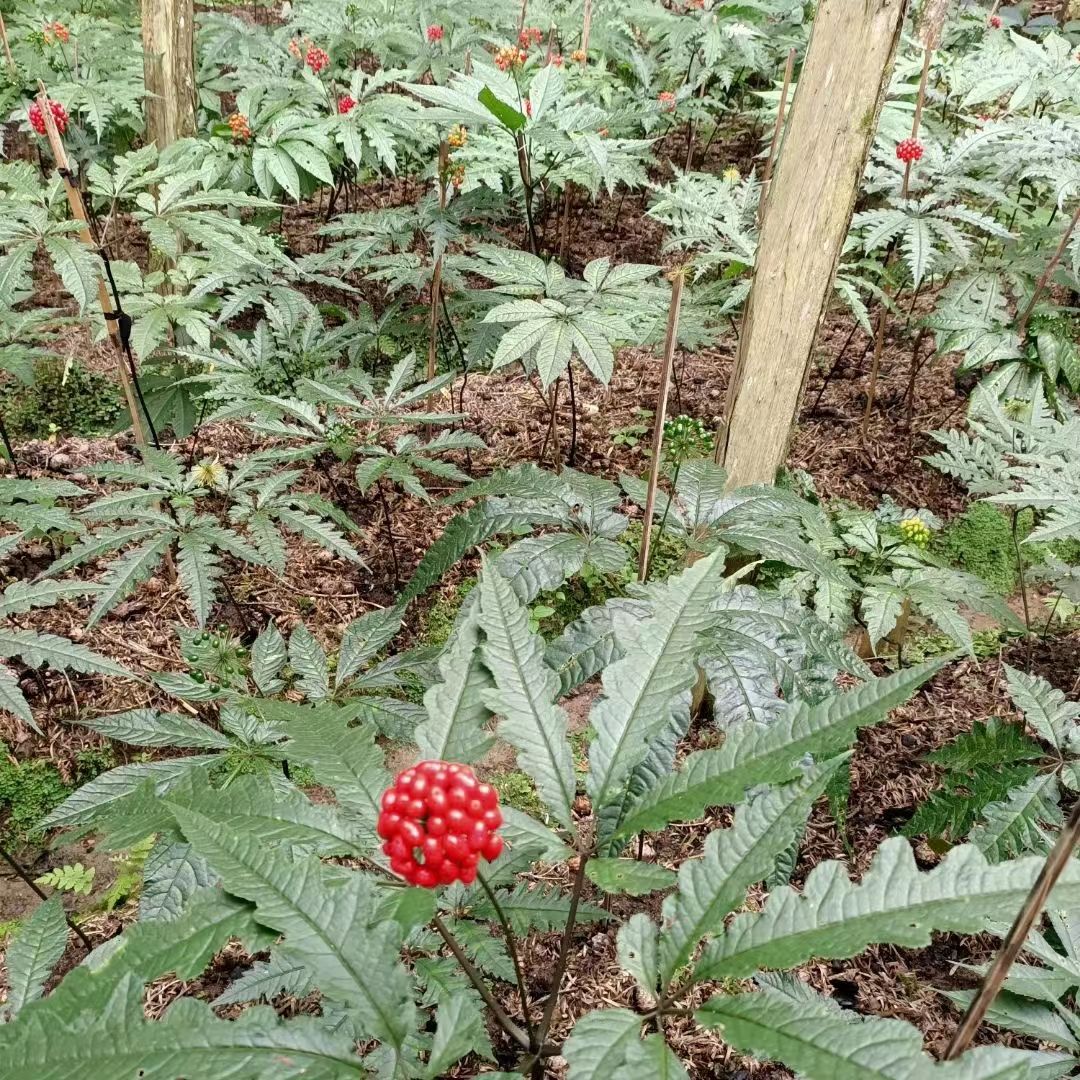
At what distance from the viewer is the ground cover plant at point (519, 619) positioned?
993 mm

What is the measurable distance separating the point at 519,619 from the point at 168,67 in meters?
4.44

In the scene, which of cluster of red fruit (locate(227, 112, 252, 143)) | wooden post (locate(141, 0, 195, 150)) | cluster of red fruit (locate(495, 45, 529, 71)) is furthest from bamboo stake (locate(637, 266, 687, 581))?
wooden post (locate(141, 0, 195, 150))

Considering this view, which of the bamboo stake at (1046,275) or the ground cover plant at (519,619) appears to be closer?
the ground cover plant at (519,619)

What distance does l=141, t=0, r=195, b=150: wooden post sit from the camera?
4.16 metres

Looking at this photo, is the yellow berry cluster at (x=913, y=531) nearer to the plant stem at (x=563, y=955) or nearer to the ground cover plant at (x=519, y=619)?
the ground cover plant at (x=519, y=619)

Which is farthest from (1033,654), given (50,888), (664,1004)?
(50,888)

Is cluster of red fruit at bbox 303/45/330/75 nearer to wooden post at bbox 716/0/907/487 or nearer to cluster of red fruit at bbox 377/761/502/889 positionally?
wooden post at bbox 716/0/907/487

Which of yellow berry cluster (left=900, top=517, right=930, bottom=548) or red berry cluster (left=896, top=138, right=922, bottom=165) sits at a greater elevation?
red berry cluster (left=896, top=138, right=922, bottom=165)

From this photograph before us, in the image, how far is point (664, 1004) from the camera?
1.04m

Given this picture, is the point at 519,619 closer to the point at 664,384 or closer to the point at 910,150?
the point at 664,384

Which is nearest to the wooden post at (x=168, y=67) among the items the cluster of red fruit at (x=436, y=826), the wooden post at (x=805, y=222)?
the wooden post at (x=805, y=222)

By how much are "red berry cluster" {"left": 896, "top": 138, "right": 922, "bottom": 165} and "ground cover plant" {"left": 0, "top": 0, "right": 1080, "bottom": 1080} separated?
0.02m

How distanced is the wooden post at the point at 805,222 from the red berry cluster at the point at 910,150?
124 cm

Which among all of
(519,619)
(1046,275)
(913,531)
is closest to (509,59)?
(1046,275)
